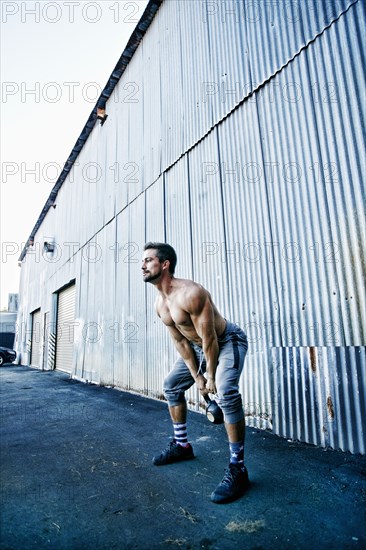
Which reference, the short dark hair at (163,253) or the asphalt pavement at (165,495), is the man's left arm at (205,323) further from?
the asphalt pavement at (165,495)

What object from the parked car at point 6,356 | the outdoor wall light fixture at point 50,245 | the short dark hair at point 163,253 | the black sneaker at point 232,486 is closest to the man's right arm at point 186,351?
the short dark hair at point 163,253

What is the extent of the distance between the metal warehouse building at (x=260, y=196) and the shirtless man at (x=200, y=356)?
1.02m

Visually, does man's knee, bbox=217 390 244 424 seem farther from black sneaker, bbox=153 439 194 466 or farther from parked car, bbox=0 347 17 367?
parked car, bbox=0 347 17 367

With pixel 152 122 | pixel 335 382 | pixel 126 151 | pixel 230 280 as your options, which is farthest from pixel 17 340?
pixel 335 382

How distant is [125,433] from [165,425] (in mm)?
522

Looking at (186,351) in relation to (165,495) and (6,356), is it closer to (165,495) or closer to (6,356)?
(165,495)

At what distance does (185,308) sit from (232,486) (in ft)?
3.88

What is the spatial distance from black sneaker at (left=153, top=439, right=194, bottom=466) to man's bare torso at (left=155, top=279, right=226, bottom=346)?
0.88 m

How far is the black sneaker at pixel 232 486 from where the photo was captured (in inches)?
73.2

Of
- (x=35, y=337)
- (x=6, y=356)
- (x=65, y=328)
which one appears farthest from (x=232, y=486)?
(x=6, y=356)

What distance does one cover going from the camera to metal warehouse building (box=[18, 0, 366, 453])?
283 centimetres

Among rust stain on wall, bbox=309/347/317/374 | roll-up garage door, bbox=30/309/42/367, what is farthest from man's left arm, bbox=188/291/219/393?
roll-up garage door, bbox=30/309/42/367

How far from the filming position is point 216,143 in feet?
15.0

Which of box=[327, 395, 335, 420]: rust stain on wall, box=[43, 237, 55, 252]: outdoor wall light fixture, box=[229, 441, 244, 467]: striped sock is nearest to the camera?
box=[229, 441, 244, 467]: striped sock
